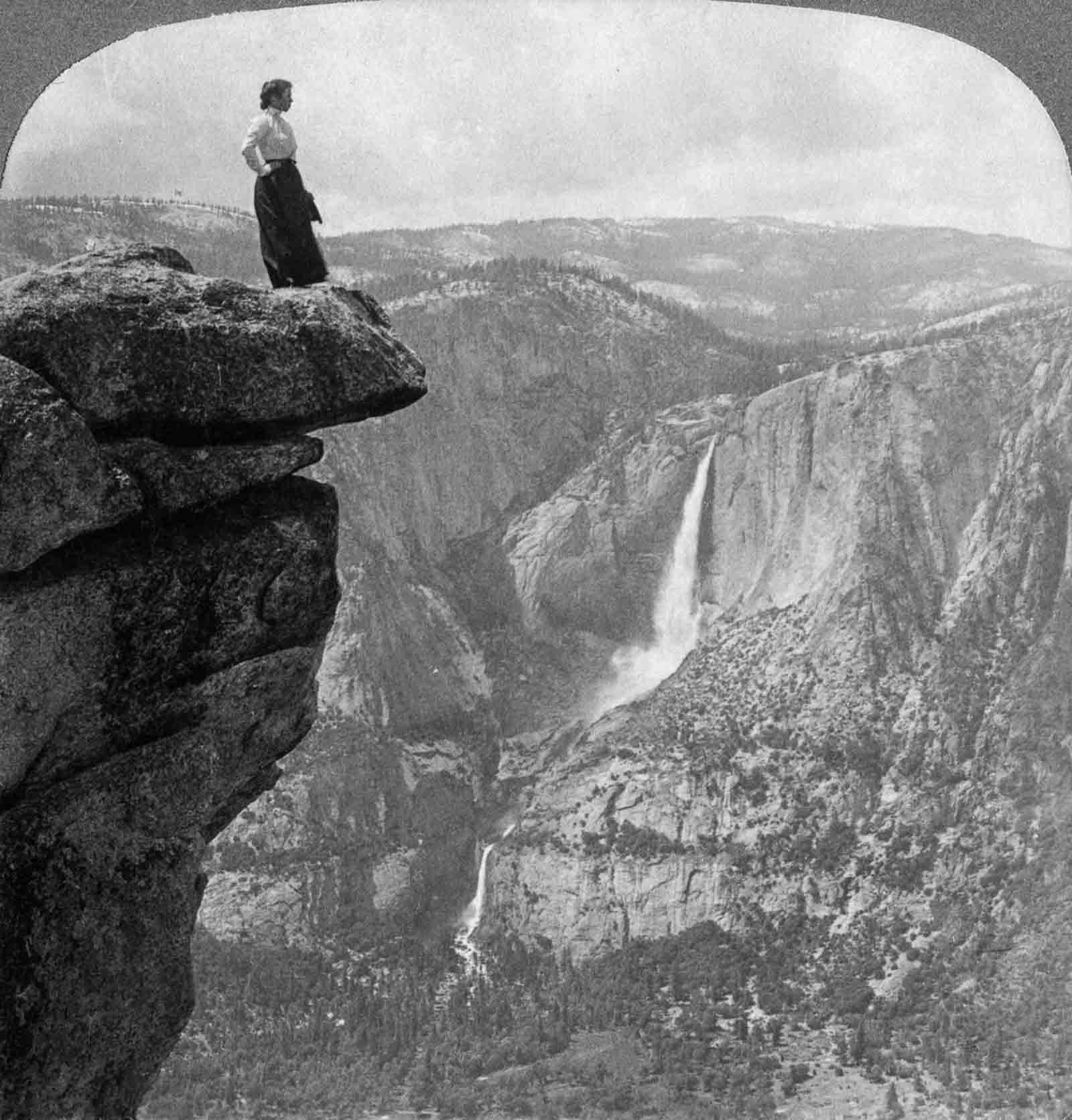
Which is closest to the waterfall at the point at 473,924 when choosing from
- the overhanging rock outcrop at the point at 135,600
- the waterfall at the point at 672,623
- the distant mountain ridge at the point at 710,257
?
the waterfall at the point at 672,623

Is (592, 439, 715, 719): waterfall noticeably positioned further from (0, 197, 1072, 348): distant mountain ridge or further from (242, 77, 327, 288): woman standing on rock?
(242, 77, 327, 288): woman standing on rock

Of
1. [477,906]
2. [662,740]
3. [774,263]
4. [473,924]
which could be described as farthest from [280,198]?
[774,263]

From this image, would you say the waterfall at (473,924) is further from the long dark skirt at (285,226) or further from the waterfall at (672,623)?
the long dark skirt at (285,226)

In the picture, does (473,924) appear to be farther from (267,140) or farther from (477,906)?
(267,140)

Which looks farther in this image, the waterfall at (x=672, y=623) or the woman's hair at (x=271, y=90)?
the waterfall at (x=672, y=623)

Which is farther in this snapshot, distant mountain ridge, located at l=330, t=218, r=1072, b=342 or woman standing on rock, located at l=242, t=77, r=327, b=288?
distant mountain ridge, located at l=330, t=218, r=1072, b=342

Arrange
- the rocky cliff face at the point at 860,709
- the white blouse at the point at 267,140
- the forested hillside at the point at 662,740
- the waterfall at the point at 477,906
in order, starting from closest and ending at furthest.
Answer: the white blouse at the point at 267,140
the forested hillside at the point at 662,740
the rocky cliff face at the point at 860,709
the waterfall at the point at 477,906

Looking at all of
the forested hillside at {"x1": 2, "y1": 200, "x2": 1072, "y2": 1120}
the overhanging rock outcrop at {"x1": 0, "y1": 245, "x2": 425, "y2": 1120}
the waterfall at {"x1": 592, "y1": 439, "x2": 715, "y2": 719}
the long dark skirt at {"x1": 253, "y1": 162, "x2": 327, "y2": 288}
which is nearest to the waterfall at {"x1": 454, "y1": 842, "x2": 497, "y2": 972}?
the forested hillside at {"x1": 2, "y1": 200, "x2": 1072, "y2": 1120}
